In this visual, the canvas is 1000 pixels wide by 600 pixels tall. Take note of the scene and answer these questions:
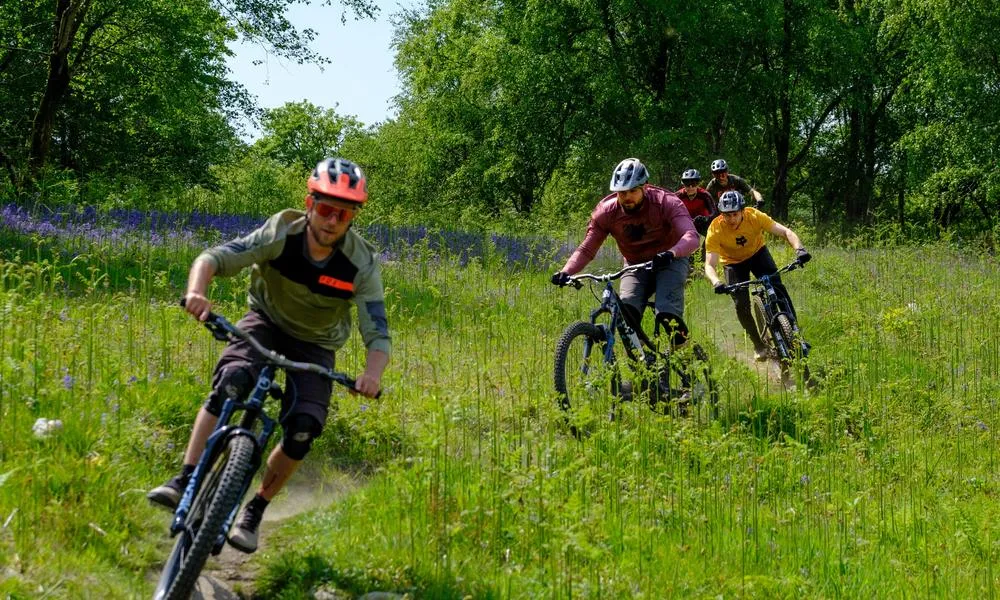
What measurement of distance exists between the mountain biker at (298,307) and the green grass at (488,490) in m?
0.54

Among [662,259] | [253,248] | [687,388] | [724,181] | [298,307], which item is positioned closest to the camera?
[253,248]

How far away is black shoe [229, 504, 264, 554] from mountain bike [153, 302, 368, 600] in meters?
0.25

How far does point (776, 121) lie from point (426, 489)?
37.0 meters

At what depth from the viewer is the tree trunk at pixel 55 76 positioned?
47.7ft

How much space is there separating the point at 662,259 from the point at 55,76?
12.1 m

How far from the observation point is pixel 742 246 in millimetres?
9969

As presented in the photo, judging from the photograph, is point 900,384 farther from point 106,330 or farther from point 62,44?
point 62,44

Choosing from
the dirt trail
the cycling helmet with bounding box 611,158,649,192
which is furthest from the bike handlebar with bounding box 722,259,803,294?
the dirt trail

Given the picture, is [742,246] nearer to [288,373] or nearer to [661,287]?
[661,287]

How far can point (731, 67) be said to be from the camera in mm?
29984

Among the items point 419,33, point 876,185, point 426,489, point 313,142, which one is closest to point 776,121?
point 876,185

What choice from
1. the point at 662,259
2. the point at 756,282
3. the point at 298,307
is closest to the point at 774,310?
the point at 756,282

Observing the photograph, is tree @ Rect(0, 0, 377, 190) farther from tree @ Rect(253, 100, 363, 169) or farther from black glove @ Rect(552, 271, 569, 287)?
tree @ Rect(253, 100, 363, 169)

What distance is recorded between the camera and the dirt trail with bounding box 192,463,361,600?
4.29 m
